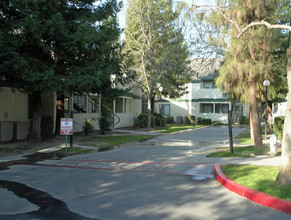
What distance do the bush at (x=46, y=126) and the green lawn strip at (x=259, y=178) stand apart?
38.4ft

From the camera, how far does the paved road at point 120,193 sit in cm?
510

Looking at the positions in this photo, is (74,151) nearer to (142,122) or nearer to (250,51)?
(250,51)

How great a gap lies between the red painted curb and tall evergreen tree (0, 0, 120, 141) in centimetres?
808

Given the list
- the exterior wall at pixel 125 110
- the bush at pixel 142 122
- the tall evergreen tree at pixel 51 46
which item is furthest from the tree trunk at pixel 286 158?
the bush at pixel 142 122

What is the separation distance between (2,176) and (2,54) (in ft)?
18.4

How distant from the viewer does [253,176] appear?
7168mm

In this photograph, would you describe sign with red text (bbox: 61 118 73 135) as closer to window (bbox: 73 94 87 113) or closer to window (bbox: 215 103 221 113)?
window (bbox: 73 94 87 113)

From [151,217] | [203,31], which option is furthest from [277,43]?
[151,217]

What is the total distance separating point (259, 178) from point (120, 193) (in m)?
3.29

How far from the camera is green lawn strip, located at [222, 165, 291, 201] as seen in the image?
570 centimetres

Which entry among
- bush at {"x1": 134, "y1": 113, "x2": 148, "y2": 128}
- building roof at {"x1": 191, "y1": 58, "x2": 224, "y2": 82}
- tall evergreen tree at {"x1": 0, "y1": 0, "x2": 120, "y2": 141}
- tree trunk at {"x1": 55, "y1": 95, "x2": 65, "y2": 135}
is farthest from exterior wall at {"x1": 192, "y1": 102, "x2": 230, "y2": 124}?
tall evergreen tree at {"x1": 0, "y1": 0, "x2": 120, "y2": 141}

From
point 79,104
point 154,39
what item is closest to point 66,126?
point 79,104

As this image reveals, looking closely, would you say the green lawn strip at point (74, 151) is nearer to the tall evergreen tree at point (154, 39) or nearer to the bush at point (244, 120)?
the tall evergreen tree at point (154, 39)

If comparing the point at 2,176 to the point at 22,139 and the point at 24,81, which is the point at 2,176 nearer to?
the point at 24,81
